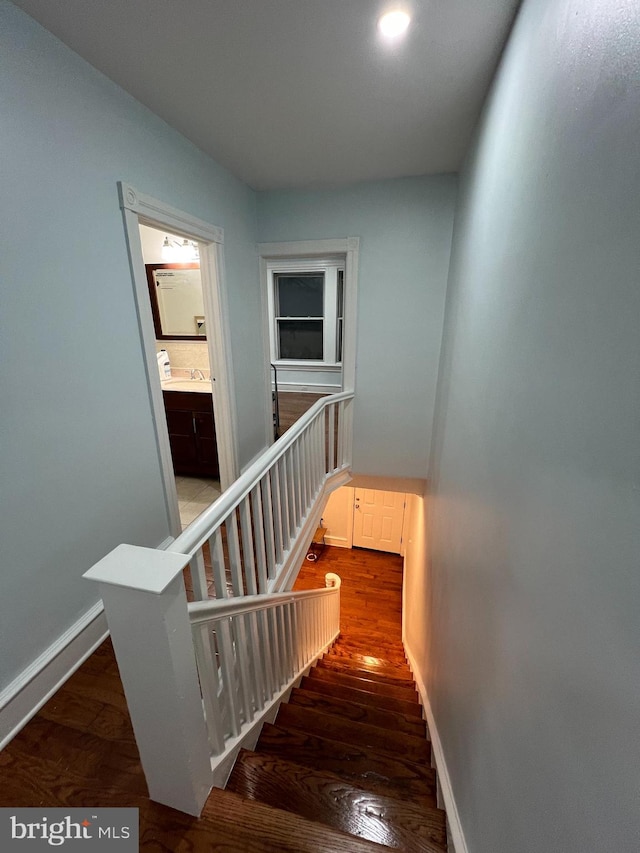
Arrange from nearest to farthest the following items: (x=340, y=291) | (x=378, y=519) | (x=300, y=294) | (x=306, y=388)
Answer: (x=340, y=291) → (x=378, y=519) → (x=300, y=294) → (x=306, y=388)

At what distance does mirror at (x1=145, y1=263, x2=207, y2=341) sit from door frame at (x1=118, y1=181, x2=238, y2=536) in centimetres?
87

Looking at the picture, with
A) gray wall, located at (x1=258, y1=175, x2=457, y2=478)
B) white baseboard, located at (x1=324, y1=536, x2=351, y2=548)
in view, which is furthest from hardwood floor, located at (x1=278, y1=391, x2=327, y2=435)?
white baseboard, located at (x1=324, y1=536, x2=351, y2=548)

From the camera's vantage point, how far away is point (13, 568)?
4.07 feet

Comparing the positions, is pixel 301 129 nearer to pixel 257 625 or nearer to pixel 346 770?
pixel 257 625

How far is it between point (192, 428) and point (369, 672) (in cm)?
255

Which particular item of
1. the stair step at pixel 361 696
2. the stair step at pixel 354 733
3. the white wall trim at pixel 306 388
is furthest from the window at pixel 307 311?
the stair step at pixel 354 733

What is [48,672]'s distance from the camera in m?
1.38

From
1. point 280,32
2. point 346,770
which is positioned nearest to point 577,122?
point 280,32

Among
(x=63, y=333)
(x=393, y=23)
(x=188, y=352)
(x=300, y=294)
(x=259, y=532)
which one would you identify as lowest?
(x=259, y=532)

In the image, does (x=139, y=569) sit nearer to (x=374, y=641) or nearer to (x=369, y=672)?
(x=369, y=672)

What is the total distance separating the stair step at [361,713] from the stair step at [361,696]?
104 millimetres

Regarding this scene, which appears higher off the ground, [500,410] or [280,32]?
[280,32]

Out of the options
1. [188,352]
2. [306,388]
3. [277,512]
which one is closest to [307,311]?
[306,388]

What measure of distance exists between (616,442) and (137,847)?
5.13ft
